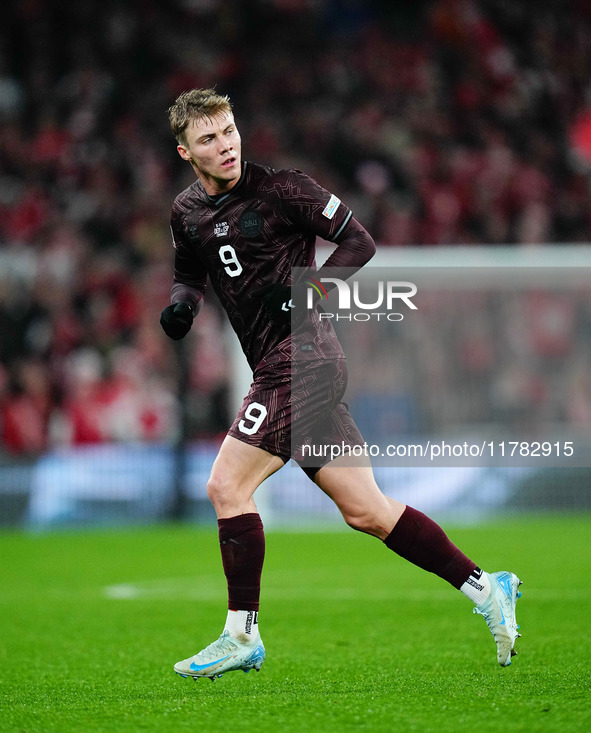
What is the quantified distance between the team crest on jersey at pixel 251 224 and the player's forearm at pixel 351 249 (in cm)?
29

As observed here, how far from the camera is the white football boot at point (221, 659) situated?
159 inches

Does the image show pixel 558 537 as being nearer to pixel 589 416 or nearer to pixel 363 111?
pixel 589 416

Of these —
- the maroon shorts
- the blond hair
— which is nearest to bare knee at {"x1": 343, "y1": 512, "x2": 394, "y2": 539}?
the maroon shorts

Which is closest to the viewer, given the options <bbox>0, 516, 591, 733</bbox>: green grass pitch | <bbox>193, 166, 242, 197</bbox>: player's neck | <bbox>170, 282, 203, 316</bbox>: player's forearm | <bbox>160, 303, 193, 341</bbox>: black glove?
<bbox>0, 516, 591, 733</bbox>: green grass pitch

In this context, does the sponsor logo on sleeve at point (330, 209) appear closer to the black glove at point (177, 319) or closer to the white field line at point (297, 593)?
the black glove at point (177, 319)

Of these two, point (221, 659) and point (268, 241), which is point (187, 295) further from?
point (221, 659)

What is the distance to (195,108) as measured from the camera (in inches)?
167

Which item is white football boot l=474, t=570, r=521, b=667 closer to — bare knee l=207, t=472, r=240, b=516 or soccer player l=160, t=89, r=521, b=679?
soccer player l=160, t=89, r=521, b=679

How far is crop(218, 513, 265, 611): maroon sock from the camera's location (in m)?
4.14

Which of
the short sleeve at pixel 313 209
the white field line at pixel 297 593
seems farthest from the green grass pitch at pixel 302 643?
the short sleeve at pixel 313 209

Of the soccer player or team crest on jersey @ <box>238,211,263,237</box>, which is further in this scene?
team crest on jersey @ <box>238,211,263,237</box>

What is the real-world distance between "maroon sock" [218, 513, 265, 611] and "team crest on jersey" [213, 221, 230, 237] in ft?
3.48

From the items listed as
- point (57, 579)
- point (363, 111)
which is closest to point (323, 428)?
point (57, 579)

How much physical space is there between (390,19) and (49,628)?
41.3 ft
